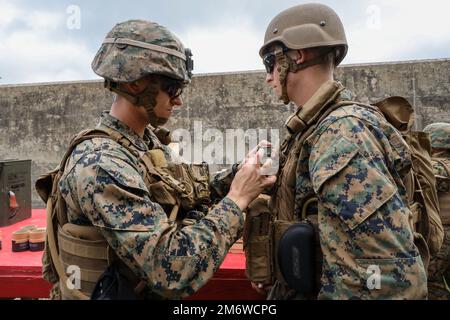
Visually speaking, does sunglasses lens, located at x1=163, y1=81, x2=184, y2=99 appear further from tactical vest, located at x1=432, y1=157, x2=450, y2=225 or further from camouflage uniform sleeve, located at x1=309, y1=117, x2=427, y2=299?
tactical vest, located at x1=432, y1=157, x2=450, y2=225

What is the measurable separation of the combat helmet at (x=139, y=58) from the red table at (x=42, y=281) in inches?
40.3

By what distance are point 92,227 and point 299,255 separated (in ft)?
2.85

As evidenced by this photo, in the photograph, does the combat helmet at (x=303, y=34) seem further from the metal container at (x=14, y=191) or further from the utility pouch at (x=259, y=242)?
the metal container at (x=14, y=191)

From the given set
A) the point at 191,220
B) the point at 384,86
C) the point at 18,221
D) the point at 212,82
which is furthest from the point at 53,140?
the point at 191,220

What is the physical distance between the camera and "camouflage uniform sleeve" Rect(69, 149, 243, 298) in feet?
4.99

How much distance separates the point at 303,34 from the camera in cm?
184

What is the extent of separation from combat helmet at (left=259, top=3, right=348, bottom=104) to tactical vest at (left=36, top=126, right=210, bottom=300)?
2.17 feet

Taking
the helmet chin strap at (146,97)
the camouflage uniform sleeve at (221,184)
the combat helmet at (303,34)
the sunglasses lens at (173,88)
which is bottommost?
the camouflage uniform sleeve at (221,184)

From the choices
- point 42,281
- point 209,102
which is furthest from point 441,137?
point 209,102

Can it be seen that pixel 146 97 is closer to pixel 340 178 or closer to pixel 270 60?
pixel 270 60

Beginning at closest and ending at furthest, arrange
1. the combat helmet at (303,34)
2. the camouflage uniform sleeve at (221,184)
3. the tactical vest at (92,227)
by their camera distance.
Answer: the tactical vest at (92,227), the combat helmet at (303,34), the camouflage uniform sleeve at (221,184)

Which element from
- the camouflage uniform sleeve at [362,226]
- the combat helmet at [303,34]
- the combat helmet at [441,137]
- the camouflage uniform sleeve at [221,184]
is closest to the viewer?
the camouflage uniform sleeve at [362,226]

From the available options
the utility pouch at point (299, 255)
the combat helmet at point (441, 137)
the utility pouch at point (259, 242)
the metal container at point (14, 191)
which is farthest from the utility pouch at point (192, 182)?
the combat helmet at point (441, 137)

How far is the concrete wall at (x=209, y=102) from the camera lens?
6.27m
